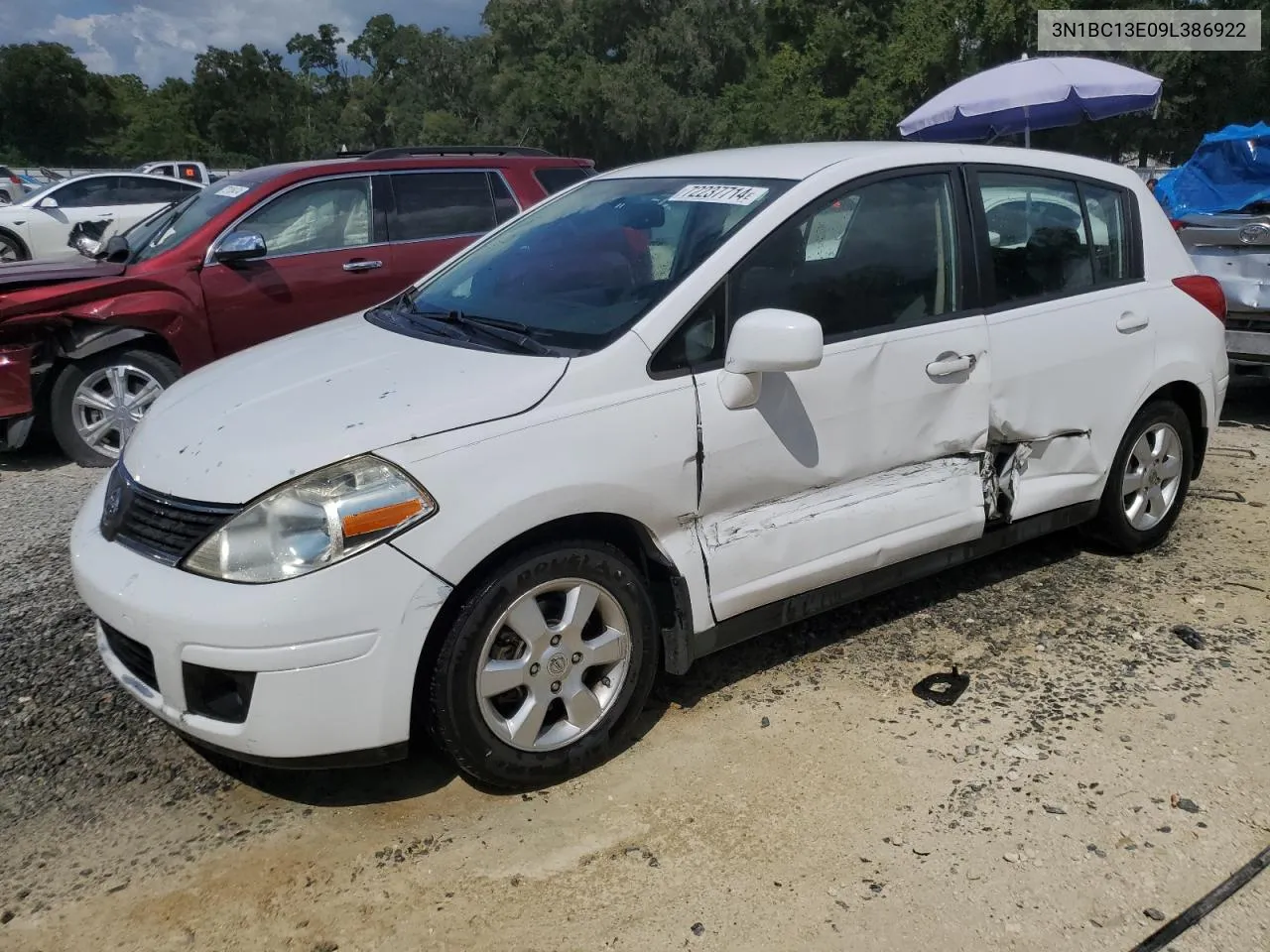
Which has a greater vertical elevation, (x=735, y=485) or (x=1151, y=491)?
(x=735, y=485)

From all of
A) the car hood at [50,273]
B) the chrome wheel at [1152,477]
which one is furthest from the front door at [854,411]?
the car hood at [50,273]

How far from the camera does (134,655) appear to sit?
2.76 metres

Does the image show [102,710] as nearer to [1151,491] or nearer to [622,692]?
[622,692]

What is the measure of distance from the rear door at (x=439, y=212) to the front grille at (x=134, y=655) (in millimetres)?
4285

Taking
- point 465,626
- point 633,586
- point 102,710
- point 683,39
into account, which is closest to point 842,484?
point 633,586

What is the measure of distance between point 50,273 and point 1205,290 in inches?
240

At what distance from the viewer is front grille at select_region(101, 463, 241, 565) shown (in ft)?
8.56

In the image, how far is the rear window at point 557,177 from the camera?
7.58 m

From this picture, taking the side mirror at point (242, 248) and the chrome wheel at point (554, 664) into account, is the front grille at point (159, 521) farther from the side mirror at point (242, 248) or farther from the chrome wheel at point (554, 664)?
the side mirror at point (242, 248)

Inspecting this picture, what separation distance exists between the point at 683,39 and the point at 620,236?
184ft

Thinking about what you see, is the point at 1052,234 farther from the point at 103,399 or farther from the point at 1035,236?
the point at 103,399

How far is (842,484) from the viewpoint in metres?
3.36

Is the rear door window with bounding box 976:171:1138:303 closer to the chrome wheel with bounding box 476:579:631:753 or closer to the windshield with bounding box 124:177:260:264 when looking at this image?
the chrome wheel with bounding box 476:579:631:753

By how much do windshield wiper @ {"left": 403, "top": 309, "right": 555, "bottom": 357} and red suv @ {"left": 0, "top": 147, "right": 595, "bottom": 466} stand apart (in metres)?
3.13
